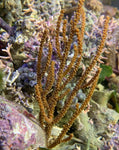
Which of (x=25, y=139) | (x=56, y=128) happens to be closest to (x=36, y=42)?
(x=56, y=128)

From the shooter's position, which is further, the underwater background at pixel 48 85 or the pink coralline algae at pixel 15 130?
the underwater background at pixel 48 85

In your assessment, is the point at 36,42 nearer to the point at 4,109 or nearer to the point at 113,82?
the point at 4,109

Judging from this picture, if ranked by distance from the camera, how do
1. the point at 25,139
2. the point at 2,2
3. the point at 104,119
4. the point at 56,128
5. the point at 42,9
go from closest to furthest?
1. the point at 25,139
2. the point at 56,128
3. the point at 104,119
4. the point at 2,2
5. the point at 42,9

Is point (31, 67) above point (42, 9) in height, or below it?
below

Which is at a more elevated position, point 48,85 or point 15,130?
point 48,85

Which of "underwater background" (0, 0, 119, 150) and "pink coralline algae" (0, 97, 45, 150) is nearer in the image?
"pink coralline algae" (0, 97, 45, 150)
